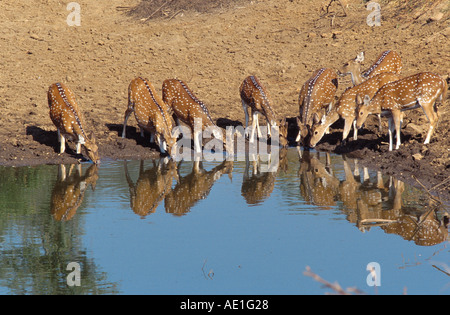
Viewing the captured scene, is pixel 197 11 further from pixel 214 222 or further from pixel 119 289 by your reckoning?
pixel 119 289

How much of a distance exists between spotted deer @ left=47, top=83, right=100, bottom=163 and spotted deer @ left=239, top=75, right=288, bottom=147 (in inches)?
146

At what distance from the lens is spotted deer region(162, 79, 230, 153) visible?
601 inches

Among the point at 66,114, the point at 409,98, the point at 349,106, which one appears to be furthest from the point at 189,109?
the point at 409,98

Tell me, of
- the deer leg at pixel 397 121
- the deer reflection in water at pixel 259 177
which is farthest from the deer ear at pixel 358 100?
the deer reflection in water at pixel 259 177

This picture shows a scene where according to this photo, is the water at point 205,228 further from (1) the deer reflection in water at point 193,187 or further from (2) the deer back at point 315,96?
(2) the deer back at point 315,96

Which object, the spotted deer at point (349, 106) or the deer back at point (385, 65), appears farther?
the deer back at point (385, 65)

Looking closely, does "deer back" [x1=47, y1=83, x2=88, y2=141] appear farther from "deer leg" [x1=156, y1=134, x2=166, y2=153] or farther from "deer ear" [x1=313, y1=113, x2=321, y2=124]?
"deer ear" [x1=313, y1=113, x2=321, y2=124]

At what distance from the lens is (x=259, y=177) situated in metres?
13.0

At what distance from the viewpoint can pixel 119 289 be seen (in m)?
7.66

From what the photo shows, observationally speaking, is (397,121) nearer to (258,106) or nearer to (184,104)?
(258,106)

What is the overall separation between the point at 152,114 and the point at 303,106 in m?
3.34

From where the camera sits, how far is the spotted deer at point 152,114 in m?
14.7

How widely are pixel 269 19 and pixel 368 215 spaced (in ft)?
45.1

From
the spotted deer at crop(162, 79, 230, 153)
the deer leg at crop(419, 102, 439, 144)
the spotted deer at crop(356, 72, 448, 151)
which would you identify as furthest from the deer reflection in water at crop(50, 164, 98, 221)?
the deer leg at crop(419, 102, 439, 144)
